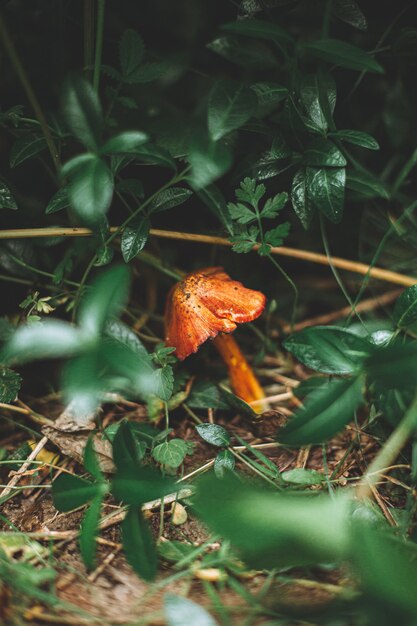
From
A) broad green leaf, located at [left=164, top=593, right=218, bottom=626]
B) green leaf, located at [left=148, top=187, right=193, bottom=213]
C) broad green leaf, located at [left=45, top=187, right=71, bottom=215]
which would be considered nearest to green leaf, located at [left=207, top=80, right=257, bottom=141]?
green leaf, located at [left=148, top=187, right=193, bottom=213]

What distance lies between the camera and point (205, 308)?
135cm

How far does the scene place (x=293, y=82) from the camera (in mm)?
1222

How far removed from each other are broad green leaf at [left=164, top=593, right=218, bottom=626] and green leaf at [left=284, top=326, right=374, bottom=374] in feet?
1.70

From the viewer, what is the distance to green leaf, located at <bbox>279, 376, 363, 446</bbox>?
92 cm

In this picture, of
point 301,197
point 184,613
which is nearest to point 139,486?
point 184,613

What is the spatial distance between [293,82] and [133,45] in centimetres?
42

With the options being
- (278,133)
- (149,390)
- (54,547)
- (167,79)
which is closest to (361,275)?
(278,133)

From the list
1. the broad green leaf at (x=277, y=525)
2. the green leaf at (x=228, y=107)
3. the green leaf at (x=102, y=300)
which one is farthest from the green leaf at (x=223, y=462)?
the green leaf at (x=228, y=107)

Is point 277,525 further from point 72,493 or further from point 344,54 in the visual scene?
point 344,54

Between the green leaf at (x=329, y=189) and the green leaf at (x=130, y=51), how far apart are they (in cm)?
54

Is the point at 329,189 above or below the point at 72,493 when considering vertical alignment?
above

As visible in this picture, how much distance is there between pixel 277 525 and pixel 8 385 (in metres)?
0.83

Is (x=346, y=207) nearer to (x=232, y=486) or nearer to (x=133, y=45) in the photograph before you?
(x=133, y=45)

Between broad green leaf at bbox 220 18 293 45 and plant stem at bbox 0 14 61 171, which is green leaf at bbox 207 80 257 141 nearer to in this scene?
broad green leaf at bbox 220 18 293 45
